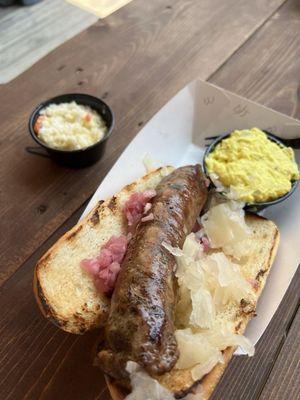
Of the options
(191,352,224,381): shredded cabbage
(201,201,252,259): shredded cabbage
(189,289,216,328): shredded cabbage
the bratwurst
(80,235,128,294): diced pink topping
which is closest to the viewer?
the bratwurst

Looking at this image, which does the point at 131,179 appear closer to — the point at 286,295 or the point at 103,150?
the point at 103,150

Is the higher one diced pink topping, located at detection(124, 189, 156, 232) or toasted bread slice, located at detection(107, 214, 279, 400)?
diced pink topping, located at detection(124, 189, 156, 232)

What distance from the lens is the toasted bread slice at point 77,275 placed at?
4.72 ft

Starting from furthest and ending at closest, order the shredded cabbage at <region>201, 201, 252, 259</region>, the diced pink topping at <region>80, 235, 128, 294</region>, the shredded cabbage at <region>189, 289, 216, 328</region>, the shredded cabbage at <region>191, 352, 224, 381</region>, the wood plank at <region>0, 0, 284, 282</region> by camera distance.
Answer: the wood plank at <region>0, 0, 284, 282</region>, the shredded cabbage at <region>201, 201, 252, 259</region>, the diced pink topping at <region>80, 235, 128, 294</region>, the shredded cabbage at <region>189, 289, 216, 328</region>, the shredded cabbage at <region>191, 352, 224, 381</region>

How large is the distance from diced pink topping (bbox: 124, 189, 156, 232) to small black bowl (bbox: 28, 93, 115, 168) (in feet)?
1.11

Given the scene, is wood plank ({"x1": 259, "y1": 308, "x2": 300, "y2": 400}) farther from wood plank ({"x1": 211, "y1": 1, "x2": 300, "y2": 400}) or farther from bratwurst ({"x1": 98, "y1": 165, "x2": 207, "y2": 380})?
wood plank ({"x1": 211, "y1": 1, "x2": 300, "y2": 400})

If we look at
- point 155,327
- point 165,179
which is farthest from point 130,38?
point 155,327

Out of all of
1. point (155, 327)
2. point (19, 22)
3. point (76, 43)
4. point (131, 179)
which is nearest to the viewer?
point (155, 327)

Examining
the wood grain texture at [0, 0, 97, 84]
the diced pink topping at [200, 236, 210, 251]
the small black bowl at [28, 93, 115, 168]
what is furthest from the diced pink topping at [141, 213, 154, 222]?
the wood grain texture at [0, 0, 97, 84]

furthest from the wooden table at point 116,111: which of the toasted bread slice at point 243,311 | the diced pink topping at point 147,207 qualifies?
the diced pink topping at point 147,207

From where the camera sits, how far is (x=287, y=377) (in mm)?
1432

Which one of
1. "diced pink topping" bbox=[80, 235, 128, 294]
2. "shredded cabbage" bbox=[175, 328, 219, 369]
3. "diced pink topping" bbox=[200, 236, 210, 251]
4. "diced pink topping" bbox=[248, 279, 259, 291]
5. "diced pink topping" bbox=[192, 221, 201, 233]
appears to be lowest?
"diced pink topping" bbox=[248, 279, 259, 291]

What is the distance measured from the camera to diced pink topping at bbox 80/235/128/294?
4.94 feet

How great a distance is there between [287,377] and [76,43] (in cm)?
217
